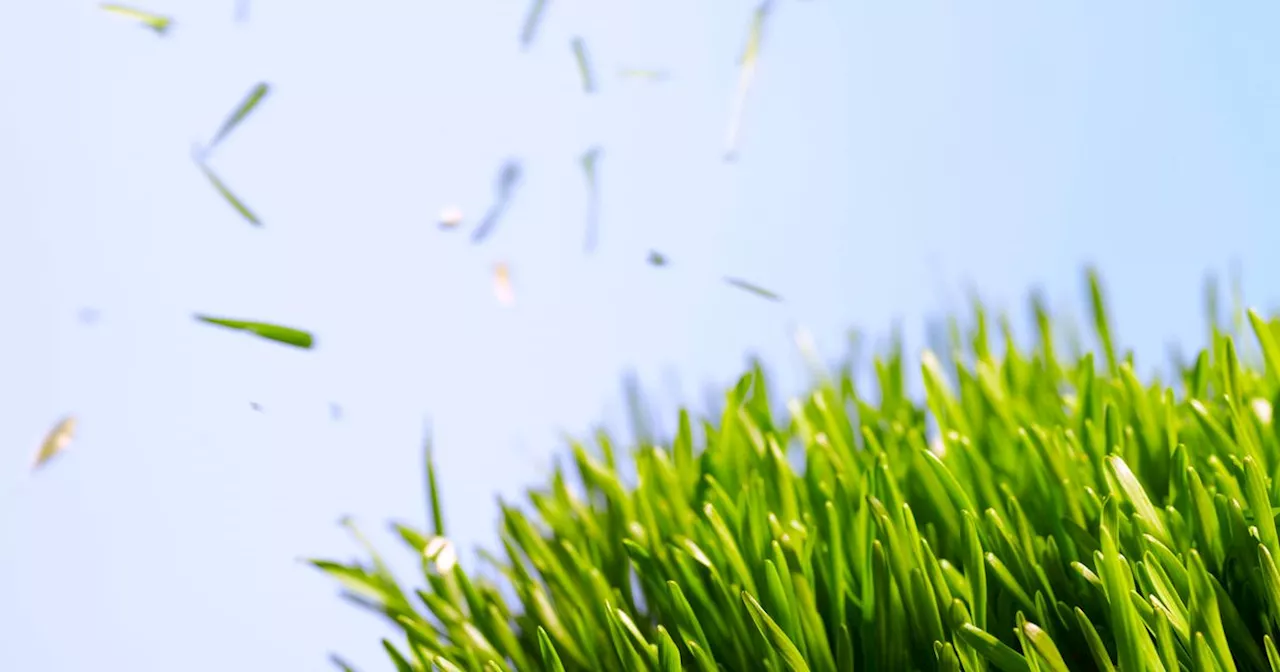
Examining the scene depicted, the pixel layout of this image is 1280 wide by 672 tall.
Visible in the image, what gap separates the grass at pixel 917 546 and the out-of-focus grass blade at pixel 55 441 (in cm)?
44

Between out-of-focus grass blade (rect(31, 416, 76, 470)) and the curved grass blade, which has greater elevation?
the curved grass blade

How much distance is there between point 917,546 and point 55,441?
2.75ft

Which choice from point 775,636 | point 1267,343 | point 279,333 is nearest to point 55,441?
point 279,333

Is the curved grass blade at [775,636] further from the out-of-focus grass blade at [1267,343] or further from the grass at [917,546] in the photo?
the out-of-focus grass blade at [1267,343]

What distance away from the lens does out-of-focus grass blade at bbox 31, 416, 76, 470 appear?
96 cm

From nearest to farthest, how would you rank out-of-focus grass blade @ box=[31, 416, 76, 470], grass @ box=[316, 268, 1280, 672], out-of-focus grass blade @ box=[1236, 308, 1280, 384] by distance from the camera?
grass @ box=[316, 268, 1280, 672]
out-of-focus grass blade @ box=[1236, 308, 1280, 384]
out-of-focus grass blade @ box=[31, 416, 76, 470]

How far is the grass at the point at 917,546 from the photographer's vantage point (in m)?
0.43

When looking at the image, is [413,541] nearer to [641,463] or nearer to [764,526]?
[641,463]

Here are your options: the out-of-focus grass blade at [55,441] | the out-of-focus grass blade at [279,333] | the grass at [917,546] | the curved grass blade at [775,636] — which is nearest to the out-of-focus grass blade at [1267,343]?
the grass at [917,546]

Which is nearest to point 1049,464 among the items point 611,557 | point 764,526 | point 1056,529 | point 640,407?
point 1056,529

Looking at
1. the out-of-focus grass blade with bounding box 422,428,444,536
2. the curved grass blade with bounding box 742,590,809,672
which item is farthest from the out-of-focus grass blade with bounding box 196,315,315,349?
the curved grass blade with bounding box 742,590,809,672

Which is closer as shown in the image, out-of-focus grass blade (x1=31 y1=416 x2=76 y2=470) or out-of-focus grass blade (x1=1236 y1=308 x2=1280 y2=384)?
out-of-focus grass blade (x1=1236 y1=308 x2=1280 y2=384)

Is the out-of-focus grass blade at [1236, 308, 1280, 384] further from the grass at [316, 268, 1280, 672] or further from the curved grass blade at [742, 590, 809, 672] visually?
the curved grass blade at [742, 590, 809, 672]

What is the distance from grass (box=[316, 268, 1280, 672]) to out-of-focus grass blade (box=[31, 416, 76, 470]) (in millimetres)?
443
